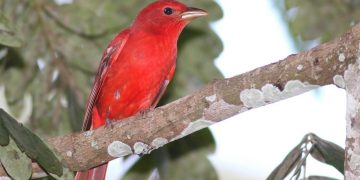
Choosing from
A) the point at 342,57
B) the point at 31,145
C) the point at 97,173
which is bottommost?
the point at 97,173

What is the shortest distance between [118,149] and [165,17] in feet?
5.11

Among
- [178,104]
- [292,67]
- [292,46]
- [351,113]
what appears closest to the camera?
[351,113]

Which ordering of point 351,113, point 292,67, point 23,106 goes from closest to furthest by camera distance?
point 351,113 < point 292,67 < point 23,106

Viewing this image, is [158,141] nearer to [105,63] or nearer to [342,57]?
[342,57]

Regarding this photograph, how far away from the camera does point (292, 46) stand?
5.27 metres

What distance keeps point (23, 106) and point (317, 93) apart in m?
2.12

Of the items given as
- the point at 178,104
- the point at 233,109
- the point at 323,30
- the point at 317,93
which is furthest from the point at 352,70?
the point at 323,30

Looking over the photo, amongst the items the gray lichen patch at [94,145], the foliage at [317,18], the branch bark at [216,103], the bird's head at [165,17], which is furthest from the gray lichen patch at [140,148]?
the foliage at [317,18]

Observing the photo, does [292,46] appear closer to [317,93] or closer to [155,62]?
[317,93]

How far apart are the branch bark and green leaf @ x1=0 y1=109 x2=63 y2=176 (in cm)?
19

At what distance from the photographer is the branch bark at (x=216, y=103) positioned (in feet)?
10.9

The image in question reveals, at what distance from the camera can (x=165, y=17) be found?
529cm

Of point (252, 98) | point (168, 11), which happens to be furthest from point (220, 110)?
point (168, 11)

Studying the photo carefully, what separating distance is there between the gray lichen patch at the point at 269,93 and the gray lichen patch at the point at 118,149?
→ 27.6 inches
